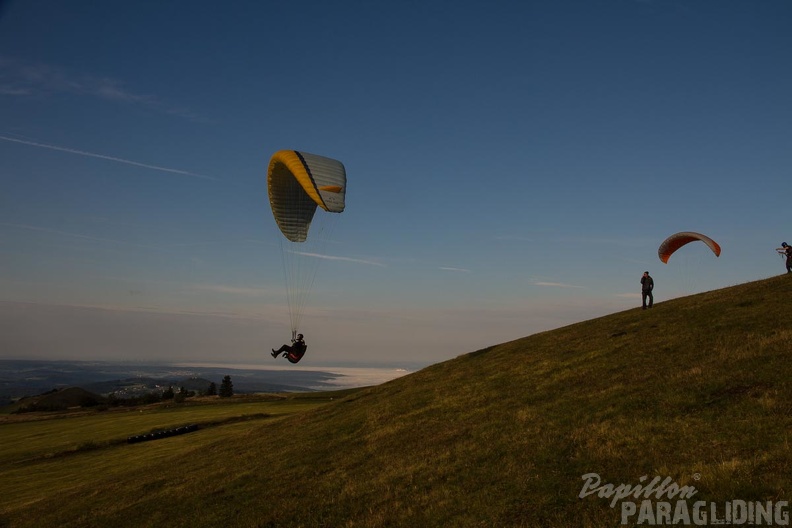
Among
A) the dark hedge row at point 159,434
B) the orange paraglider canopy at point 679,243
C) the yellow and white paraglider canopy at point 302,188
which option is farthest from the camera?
the dark hedge row at point 159,434

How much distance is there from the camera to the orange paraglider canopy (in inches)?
1170

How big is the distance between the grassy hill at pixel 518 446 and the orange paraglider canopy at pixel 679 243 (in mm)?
2942

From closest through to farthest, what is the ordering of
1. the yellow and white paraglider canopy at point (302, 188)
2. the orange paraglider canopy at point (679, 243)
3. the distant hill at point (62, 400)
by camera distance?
the yellow and white paraglider canopy at point (302, 188) < the orange paraglider canopy at point (679, 243) < the distant hill at point (62, 400)

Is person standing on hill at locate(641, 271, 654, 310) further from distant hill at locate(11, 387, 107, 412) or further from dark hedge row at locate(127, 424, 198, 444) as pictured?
distant hill at locate(11, 387, 107, 412)

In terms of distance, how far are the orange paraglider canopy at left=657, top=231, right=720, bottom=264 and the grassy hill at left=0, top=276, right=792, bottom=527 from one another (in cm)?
A: 294

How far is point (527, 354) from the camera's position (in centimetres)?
2778

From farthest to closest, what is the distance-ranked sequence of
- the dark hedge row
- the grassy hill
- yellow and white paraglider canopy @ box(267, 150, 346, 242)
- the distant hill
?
1. the distant hill
2. the dark hedge row
3. yellow and white paraglider canopy @ box(267, 150, 346, 242)
4. the grassy hill

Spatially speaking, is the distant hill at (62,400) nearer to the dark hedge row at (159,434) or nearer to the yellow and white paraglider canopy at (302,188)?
the dark hedge row at (159,434)

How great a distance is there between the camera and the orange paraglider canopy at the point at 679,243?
29.7 m

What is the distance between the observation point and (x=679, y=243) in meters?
33.8

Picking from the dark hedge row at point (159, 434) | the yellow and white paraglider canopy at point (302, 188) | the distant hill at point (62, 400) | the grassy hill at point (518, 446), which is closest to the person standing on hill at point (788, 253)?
the grassy hill at point (518, 446)

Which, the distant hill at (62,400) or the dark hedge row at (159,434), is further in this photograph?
the distant hill at (62,400)

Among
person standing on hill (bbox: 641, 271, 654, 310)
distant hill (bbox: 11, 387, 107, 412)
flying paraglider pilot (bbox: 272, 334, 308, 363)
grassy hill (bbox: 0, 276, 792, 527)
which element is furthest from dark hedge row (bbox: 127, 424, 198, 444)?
distant hill (bbox: 11, 387, 107, 412)

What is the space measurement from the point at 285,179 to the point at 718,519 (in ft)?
92.6
